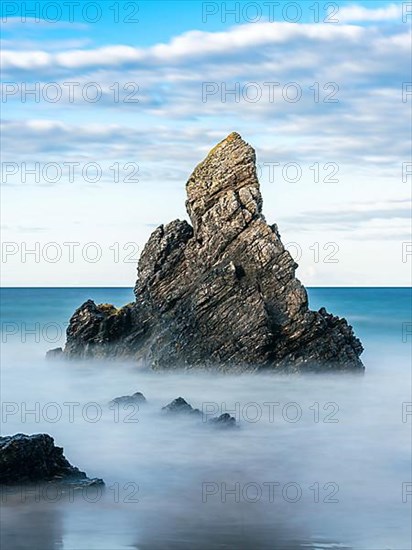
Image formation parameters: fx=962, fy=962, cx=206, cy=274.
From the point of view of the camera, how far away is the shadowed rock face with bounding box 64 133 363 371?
128 feet

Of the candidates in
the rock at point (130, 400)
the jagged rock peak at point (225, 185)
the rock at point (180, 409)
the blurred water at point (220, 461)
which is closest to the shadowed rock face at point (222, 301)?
the jagged rock peak at point (225, 185)

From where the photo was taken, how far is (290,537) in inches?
703

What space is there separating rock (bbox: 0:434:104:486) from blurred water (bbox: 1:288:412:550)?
1.49 feet

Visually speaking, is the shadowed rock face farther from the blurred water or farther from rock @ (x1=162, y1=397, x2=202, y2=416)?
rock @ (x1=162, y1=397, x2=202, y2=416)

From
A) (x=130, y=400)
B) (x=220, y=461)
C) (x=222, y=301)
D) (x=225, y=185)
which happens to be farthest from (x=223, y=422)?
(x=225, y=185)

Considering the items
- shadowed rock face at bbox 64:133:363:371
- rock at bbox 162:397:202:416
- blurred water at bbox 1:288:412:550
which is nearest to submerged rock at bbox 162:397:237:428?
rock at bbox 162:397:202:416

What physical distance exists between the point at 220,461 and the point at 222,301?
619 inches

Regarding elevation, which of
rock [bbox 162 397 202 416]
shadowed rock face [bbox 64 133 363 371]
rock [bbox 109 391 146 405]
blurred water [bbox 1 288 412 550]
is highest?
shadowed rock face [bbox 64 133 363 371]

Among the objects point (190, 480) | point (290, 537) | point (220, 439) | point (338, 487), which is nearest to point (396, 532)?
point (290, 537)

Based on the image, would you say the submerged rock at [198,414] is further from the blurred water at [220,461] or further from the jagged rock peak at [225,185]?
the jagged rock peak at [225,185]

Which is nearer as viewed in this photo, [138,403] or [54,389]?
[138,403]

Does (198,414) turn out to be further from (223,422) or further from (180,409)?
(223,422)

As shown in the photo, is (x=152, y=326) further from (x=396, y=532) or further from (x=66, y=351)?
(x=396, y=532)

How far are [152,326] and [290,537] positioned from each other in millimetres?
25334
